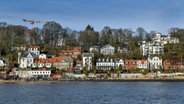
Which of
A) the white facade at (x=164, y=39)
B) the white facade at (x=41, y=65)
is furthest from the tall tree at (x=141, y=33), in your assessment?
the white facade at (x=41, y=65)

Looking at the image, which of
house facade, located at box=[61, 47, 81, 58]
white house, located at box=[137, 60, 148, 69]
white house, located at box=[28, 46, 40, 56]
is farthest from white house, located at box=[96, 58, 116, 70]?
white house, located at box=[28, 46, 40, 56]

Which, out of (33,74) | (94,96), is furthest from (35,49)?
(94,96)

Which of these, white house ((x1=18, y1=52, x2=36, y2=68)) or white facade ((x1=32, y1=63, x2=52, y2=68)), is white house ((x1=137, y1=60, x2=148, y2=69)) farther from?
white house ((x1=18, y1=52, x2=36, y2=68))

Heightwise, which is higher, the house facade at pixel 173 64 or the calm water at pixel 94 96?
the house facade at pixel 173 64

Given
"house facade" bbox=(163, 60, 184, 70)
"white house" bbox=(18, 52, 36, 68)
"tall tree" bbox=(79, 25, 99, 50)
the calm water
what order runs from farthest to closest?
1. "tall tree" bbox=(79, 25, 99, 50)
2. "white house" bbox=(18, 52, 36, 68)
3. "house facade" bbox=(163, 60, 184, 70)
4. the calm water

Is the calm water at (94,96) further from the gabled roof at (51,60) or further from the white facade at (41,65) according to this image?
the gabled roof at (51,60)

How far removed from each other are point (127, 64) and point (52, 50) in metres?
24.9

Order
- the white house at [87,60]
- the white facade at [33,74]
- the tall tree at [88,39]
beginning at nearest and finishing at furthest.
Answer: the white facade at [33,74], the white house at [87,60], the tall tree at [88,39]

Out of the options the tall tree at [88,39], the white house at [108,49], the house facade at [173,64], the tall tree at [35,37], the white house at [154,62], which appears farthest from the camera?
the tall tree at [88,39]

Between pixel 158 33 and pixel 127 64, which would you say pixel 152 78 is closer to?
pixel 127 64

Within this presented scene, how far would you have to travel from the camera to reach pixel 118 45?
11144 centimetres

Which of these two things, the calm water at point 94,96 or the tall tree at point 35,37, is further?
the tall tree at point 35,37

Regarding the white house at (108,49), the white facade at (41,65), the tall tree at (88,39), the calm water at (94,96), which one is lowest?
the calm water at (94,96)

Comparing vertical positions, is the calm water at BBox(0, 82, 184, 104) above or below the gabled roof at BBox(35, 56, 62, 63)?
below
